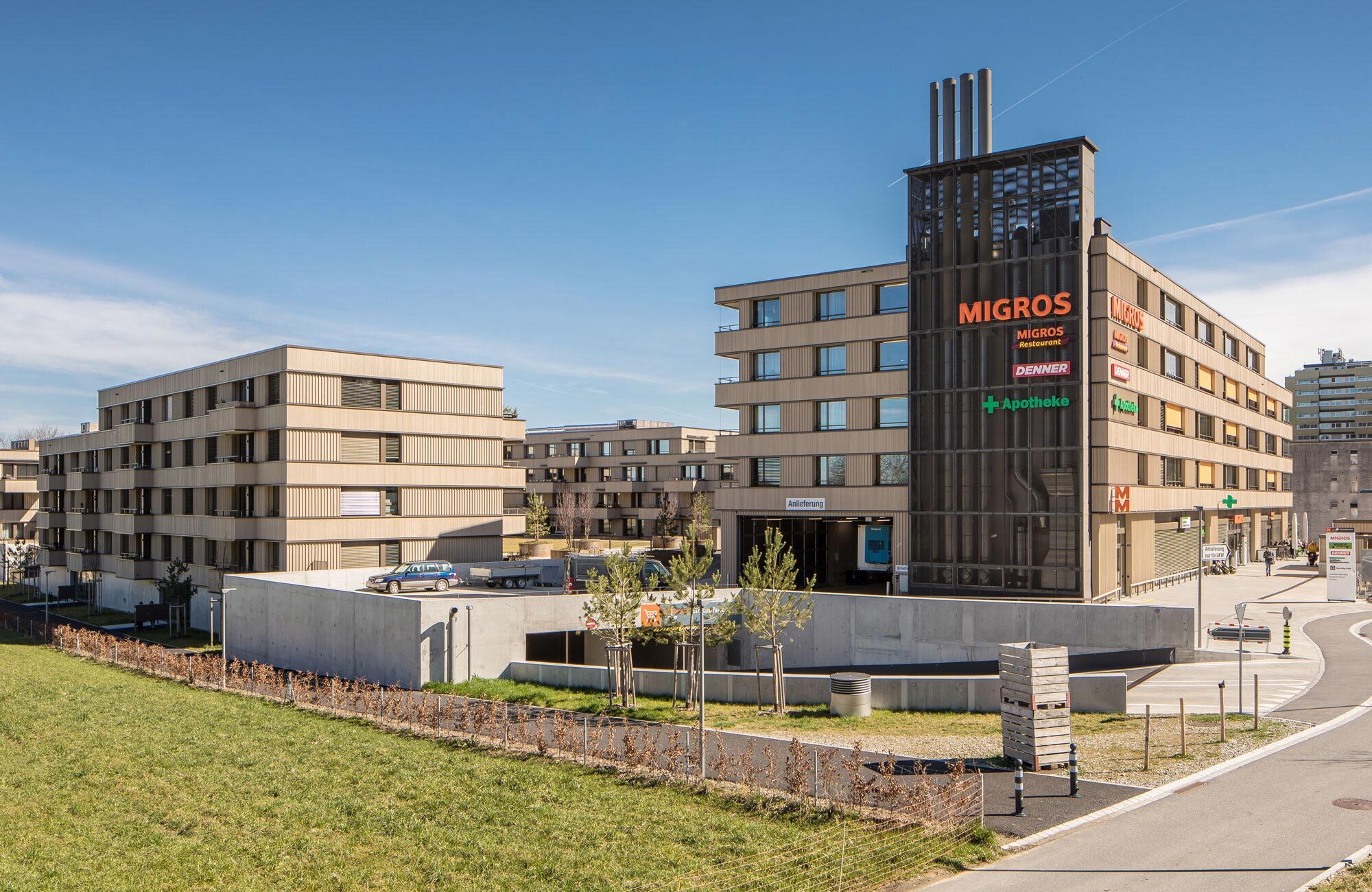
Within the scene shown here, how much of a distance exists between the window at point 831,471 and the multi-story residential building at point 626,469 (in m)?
44.0

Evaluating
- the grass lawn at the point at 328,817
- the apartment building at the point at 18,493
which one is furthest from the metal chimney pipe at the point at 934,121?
the apartment building at the point at 18,493

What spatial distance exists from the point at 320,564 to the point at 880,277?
34972mm

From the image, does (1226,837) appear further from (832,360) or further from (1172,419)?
(1172,419)

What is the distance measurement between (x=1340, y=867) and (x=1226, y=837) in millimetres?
1914

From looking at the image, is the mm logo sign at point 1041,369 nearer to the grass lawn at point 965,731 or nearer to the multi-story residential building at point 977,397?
the multi-story residential building at point 977,397

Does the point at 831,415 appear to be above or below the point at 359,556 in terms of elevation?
above

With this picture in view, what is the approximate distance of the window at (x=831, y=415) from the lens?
2238 inches

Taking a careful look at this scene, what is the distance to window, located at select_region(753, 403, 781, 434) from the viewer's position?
59688 mm

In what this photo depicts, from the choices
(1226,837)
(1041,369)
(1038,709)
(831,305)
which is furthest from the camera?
(831,305)

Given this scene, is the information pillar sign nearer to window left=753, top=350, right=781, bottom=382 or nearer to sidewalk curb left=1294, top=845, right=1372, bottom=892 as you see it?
window left=753, top=350, right=781, bottom=382

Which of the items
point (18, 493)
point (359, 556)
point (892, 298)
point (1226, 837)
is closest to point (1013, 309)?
point (892, 298)

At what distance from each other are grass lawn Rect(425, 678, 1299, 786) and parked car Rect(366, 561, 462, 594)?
729 inches

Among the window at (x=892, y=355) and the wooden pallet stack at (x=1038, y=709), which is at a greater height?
the window at (x=892, y=355)

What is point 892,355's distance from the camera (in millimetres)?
55469
